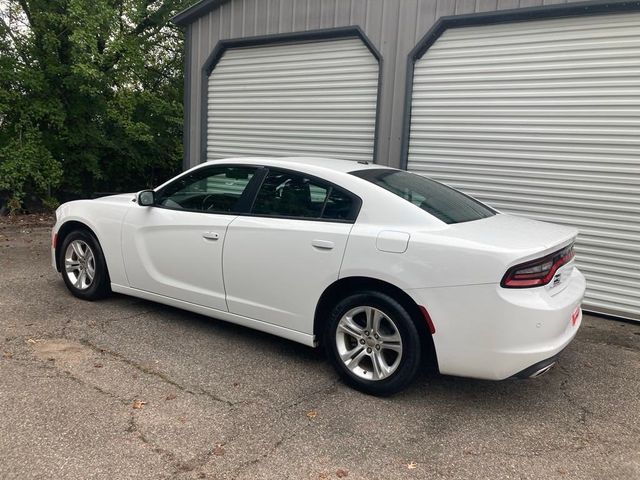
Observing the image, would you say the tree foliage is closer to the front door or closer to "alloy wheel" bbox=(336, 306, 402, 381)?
the front door

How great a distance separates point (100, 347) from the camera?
4082mm

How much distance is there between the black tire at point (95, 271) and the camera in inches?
196

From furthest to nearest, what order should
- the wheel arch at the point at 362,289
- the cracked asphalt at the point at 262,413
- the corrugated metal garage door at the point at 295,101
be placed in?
1. the corrugated metal garage door at the point at 295,101
2. the wheel arch at the point at 362,289
3. the cracked asphalt at the point at 262,413

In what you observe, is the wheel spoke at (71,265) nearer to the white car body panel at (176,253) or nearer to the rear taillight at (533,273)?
the white car body panel at (176,253)

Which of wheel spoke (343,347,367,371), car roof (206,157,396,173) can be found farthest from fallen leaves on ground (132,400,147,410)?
car roof (206,157,396,173)

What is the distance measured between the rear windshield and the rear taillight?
0.63 m

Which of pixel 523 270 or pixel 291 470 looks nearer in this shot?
pixel 291 470

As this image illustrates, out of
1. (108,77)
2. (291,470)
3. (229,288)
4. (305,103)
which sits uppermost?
(108,77)

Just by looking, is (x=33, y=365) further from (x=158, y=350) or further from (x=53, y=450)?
(x=53, y=450)

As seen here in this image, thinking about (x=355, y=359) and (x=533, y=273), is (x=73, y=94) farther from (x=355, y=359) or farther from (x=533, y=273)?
(x=533, y=273)

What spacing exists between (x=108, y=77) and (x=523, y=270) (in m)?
10.4

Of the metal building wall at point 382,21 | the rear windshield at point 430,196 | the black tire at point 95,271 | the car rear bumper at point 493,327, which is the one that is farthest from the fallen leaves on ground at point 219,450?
the metal building wall at point 382,21

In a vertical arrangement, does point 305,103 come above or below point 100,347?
above

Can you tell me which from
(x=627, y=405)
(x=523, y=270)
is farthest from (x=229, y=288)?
(x=627, y=405)
